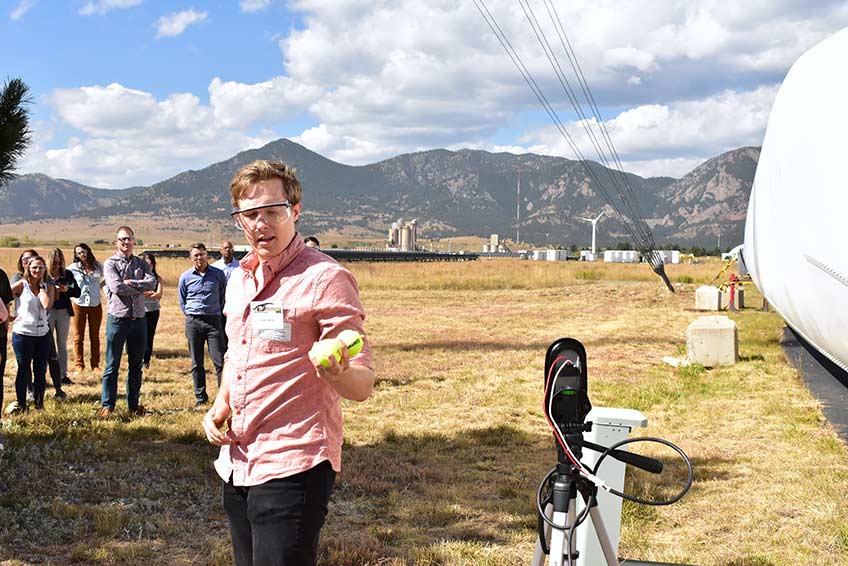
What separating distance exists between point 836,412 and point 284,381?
340 inches

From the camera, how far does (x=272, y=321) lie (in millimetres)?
2656

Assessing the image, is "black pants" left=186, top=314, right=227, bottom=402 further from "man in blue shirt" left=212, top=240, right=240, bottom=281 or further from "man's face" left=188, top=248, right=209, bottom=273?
"man in blue shirt" left=212, top=240, right=240, bottom=281

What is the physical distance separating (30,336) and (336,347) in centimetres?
766

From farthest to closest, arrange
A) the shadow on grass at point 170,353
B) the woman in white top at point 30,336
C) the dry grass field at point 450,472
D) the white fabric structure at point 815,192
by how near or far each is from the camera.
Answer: the shadow on grass at point 170,353, the woman in white top at point 30,336, the dry grass field at point 450,472, the white fabric structure at point 815,192

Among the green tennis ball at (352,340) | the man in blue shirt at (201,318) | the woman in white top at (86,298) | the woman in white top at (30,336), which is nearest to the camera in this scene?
the green tennis ball at (352,340)

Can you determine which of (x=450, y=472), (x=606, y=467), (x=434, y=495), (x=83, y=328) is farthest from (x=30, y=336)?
(x=606, y=467)

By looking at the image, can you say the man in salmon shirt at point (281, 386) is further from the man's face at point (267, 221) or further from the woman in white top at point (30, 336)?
the woman in white top at point (30, 336)

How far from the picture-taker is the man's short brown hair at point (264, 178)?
270 cm

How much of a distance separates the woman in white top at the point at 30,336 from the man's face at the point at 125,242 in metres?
1.08

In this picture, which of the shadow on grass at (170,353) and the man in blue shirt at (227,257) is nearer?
the man in blue shirt at (227,257)

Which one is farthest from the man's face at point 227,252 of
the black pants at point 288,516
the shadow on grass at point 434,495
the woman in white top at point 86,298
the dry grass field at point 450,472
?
the black pants at point 288,516

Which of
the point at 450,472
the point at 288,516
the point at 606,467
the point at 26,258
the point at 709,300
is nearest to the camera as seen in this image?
the point at 288,516

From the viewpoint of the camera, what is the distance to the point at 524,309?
2709 centimetres

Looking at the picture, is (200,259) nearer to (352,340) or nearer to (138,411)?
(138,411)
